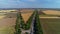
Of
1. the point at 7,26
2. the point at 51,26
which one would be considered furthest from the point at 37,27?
the point at 7,26

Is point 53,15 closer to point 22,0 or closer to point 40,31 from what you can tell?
point 40,31

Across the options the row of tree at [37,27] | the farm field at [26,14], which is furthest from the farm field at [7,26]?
the row of tree at [37,27]

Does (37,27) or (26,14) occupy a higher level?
(26,14)

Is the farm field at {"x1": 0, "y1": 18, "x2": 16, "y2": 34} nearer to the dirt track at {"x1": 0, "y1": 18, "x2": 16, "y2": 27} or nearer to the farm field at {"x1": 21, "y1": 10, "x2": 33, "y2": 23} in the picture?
the dirt track at {"x1": 0, "y1": 18, "x2": 16, "y2": 27}

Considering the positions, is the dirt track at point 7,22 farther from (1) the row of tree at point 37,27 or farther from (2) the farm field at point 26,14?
(1) the row of tree at point 37,27

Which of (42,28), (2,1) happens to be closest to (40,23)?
(42,28)

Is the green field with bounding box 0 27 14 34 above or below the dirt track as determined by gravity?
below

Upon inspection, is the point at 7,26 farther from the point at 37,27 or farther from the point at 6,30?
the point at 37,27

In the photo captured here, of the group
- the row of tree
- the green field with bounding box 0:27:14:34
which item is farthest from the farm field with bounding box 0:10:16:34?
the row of tree

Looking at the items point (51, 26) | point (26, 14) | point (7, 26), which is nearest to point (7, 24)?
point (7, 26)
